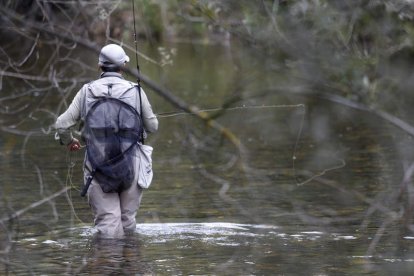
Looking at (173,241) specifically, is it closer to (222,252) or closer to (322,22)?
(222,252)

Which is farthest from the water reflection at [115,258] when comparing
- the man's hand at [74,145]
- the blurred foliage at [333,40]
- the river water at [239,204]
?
the blurred foliage at [333,40]

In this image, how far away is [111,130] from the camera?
921cm

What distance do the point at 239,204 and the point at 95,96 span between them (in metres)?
3.27

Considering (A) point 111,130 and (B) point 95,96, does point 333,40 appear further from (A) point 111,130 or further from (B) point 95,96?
(B) point 95,96

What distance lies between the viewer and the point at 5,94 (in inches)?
1027

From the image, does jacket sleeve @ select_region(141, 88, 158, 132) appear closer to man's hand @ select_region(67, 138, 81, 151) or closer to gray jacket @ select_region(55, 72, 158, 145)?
gray jacket @ select_region(55, 72, 158, 145)

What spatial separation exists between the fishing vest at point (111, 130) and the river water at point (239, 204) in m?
0.52

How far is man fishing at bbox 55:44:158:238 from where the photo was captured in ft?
30.2

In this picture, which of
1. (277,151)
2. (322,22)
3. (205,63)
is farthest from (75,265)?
(205,63)

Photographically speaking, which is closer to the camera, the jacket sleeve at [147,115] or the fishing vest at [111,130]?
the fishing vest at [111,130]

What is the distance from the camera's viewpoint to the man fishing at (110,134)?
9.22 metres

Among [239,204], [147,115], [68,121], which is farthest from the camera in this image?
[239,204]

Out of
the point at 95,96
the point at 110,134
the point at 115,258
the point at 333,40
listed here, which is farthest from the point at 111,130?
the point at 333,40

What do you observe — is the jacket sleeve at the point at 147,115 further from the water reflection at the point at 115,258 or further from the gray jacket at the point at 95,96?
the water reflection at the point at 115,258
